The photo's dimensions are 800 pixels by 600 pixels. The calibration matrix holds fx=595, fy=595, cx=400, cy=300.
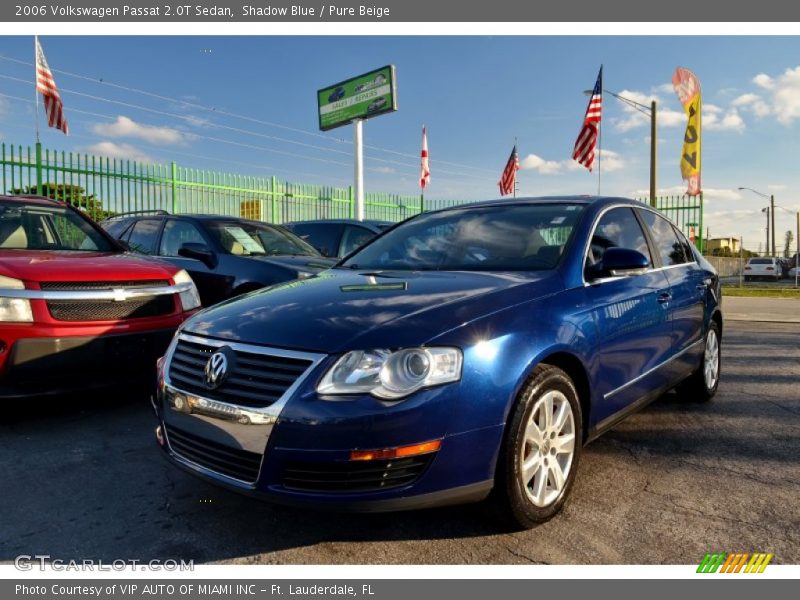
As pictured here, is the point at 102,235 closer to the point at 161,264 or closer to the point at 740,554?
the point at 161,264

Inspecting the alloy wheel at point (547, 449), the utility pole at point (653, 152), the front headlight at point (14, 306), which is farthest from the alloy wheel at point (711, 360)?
the utility pole at point (653, 152)

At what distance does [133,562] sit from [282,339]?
3.43 feet

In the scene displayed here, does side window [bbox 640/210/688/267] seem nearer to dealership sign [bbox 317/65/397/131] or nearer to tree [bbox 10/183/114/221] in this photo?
tree [bbox 10/183/114/221]

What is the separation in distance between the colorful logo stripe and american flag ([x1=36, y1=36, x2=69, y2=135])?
15.4m

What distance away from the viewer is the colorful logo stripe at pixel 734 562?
7.62 feet

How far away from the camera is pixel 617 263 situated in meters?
3.15

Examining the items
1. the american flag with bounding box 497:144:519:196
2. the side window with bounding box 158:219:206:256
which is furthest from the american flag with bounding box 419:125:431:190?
the side window with bounding box 158:219:206:256

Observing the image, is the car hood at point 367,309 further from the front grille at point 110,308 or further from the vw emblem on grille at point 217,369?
the front grille at point 110,308

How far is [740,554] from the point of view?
94.7 inches

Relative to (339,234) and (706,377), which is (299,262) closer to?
(339,234)

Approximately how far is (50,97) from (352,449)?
15132 millimetres

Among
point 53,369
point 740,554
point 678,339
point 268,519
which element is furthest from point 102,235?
point 740,554

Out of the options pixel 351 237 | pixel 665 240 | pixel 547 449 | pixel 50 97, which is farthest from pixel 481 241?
Result: pixel 50 97

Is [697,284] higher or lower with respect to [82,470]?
higher
